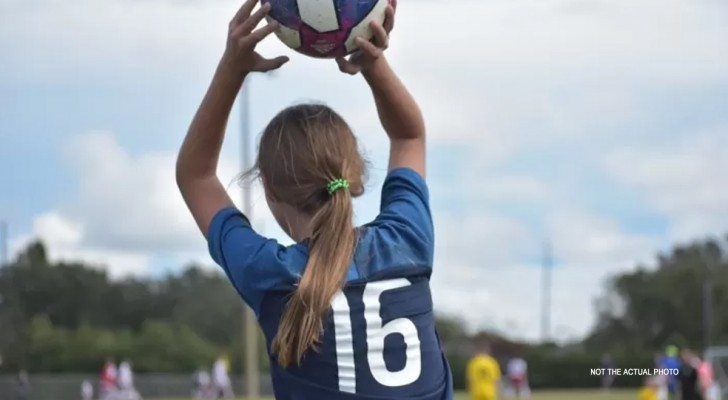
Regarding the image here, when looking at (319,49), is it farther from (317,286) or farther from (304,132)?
(317,286)

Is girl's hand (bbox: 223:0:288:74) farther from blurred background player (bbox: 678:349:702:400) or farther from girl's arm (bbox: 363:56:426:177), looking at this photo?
blurred background player (bbox: 678:349:702:400)

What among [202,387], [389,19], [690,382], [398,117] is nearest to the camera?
[398,117]

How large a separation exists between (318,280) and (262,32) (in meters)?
0.56

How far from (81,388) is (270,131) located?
45749mm

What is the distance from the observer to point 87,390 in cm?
4319

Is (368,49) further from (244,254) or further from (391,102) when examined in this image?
(244,254)

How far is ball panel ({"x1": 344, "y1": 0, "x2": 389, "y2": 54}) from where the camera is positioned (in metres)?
2.83

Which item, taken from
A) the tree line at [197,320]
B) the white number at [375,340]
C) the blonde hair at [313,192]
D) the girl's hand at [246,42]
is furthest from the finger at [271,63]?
the tree line at [197,320]

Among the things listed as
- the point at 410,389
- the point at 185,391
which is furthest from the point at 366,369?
the point at 185,391

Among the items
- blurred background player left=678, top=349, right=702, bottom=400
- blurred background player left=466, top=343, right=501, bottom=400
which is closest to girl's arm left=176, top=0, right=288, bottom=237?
blurred background player left=678, top=349, right=702, bottom=400

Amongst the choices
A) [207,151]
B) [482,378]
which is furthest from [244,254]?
[482,378]

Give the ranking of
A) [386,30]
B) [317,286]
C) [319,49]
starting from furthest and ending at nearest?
[319,49] < [386,30] < [317,286]

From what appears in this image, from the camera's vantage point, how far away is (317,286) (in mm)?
2369

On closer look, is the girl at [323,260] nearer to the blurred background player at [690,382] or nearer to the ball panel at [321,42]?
the ball panel at [321,42]
